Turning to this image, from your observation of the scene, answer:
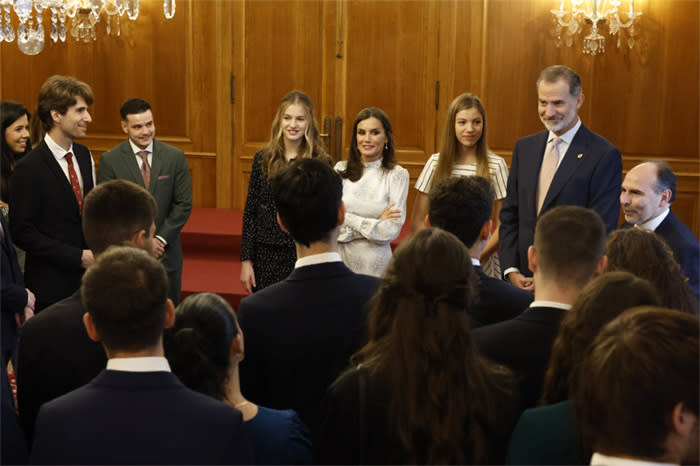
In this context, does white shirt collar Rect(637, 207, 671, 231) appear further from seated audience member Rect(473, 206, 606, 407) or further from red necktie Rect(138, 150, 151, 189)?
red necktie Rect(138, 150, 151, 189)

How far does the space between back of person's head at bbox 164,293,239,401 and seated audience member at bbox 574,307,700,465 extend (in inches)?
31.5

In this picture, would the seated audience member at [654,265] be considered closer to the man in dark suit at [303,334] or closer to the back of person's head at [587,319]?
the back of person's head at [587,319]

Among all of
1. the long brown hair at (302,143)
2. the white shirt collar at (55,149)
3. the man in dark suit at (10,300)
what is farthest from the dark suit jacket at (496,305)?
the white shirt collar at (55,149)

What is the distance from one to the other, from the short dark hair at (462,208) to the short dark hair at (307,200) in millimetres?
336

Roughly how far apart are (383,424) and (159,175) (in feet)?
10.0

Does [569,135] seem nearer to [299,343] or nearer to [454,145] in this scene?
[454,145]

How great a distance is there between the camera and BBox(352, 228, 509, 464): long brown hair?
4.87 feet

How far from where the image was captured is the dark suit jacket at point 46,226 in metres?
3.60

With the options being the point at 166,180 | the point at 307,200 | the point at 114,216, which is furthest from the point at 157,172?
the point at 307,200

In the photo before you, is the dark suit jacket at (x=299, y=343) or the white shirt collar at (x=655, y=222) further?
the white shirt collar at (x=655, y=222)

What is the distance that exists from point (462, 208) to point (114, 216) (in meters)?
1.01

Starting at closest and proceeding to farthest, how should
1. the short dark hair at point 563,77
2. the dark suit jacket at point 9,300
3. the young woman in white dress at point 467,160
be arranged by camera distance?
the dark suit jacket at point 9,300 → the short dark hair at point 563,77 → the young woman in white dress at point 467,160

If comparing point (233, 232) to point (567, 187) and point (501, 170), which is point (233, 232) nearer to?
point (501, 170)

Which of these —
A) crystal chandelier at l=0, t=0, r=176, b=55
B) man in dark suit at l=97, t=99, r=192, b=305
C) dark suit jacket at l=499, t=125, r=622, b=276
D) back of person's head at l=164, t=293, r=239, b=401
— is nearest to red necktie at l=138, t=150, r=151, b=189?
man in dark suit at l=97, t=99, r=192, b=305
